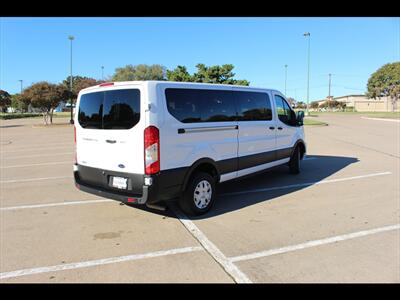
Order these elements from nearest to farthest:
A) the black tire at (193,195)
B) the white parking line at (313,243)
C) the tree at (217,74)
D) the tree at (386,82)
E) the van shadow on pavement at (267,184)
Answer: the white parking line at (313,243), the black tire at (193,195), the van shadow on pavement at (267,184), the tree at (217,74), the tree at (386,82)

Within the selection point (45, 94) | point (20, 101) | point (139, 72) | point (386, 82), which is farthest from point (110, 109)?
point (386, 82)

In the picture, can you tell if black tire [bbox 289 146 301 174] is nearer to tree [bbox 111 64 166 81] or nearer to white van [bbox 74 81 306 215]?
white van [bbox 74 81 306 215]

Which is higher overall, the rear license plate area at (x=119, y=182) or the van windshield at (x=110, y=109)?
the van windshield at (x=110, y=109)

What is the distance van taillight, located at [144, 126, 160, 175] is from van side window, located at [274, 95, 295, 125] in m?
3.71

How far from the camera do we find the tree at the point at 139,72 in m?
53.9

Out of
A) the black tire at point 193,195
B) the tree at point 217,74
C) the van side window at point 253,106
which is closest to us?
the black tire at point 193,195

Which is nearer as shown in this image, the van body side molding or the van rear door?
the van rear door

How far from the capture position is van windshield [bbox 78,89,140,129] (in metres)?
4.68

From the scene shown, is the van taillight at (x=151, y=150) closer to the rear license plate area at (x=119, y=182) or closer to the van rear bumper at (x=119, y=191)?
the van rear bumper at (x=119, y=191)

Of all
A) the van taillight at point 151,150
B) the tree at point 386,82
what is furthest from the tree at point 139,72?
the van taillight at point 151,150

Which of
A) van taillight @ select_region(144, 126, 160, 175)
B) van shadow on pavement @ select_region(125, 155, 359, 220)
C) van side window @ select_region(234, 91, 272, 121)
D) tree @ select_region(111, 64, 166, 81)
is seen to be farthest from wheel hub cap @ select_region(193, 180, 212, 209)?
tree @ select_region(111, 64, 166, 81)

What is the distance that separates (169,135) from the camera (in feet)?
15.4
